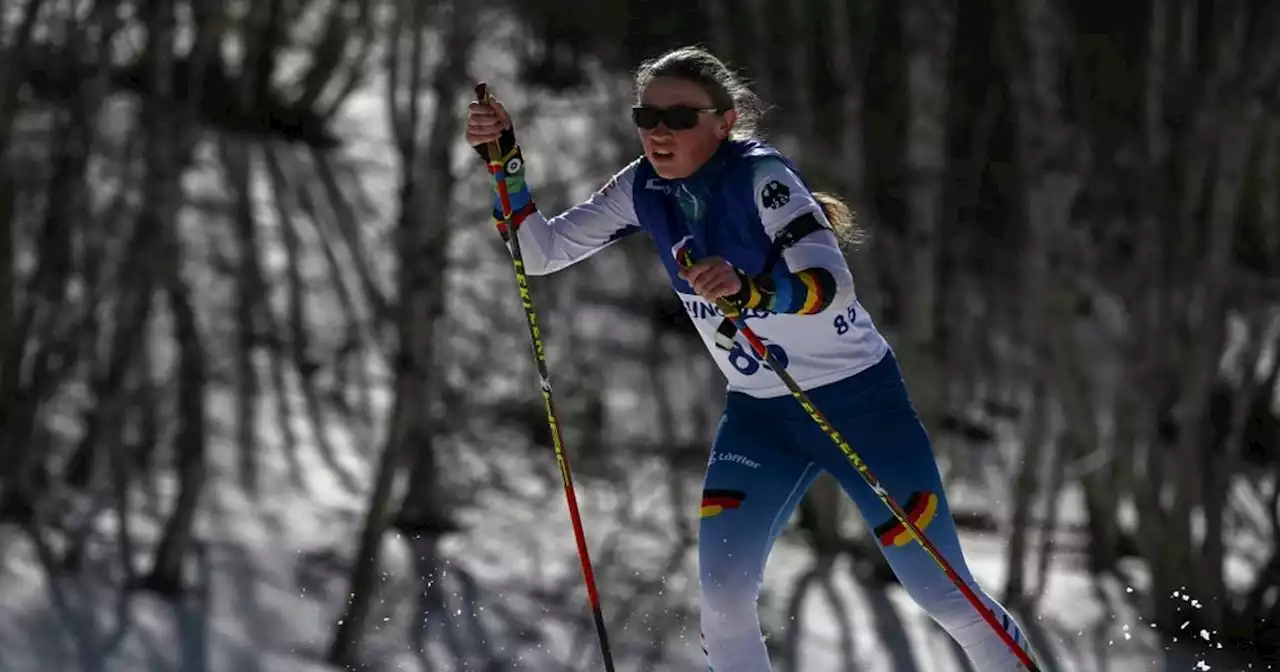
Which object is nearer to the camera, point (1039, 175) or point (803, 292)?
point (803, 292)

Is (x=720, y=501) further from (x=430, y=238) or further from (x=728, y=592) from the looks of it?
(x=430, y=238)

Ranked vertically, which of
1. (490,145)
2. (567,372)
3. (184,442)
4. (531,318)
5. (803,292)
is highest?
(490,145)

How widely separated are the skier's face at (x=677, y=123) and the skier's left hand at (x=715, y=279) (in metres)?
0.37

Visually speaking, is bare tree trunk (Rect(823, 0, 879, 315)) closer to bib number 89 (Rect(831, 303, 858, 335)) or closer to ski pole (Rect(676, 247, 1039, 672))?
bib number 89 (Rect(831, 303, 858, 335))

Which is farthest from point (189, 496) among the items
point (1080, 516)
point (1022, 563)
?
point (1080, 516)

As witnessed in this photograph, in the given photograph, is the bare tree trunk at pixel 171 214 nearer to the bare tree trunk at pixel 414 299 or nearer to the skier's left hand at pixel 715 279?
the bare tree trunk at pixel 414 299

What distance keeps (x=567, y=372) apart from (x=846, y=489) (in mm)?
5059

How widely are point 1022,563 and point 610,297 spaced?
3.69m

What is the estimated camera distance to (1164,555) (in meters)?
6.45

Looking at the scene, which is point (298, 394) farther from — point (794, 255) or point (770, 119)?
point (794, 255)

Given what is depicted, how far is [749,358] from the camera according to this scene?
3.52 meters

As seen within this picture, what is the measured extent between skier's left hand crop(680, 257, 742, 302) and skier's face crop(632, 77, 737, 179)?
0.37 meters

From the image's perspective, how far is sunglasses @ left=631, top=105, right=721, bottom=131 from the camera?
132 inches

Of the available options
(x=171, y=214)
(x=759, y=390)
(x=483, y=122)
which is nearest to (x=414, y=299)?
(x=171, y=214)
